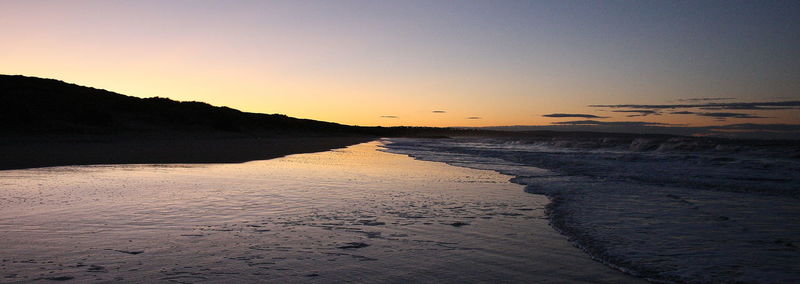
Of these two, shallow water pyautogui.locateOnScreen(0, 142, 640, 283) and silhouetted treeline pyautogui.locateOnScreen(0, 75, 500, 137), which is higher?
silhouetted treeline pyautogui.locateOnScreen(0, 75, 500, 137)

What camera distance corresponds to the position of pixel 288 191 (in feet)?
30.3

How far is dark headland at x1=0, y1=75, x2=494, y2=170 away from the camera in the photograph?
24656 mm

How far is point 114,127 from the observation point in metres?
40.5

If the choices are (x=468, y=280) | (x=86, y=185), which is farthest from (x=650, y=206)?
(x=86, y=185)

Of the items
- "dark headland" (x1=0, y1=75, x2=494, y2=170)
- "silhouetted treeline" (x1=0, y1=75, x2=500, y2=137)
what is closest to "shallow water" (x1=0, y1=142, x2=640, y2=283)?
"dark headland" (x1=0, y1=75, x2=494, y2=170)

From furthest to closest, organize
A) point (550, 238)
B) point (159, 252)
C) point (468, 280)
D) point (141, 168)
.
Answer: point (141, 168) < point (550, 238) < point (159, 252) < point (468, 280)

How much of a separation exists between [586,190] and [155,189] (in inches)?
334

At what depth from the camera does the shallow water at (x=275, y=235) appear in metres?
4.12

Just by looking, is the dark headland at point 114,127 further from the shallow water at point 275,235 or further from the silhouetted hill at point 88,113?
the shallow water at point 275,235

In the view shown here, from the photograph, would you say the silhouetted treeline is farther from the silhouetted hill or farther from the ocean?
the ocean

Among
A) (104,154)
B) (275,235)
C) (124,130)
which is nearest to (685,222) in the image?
(275,235)

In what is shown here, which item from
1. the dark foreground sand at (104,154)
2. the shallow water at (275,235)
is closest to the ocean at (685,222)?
the shallow water at (275,235)

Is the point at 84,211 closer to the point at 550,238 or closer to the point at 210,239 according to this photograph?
the point at 210,239

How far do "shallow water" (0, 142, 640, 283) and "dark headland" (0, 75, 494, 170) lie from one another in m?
8.79
